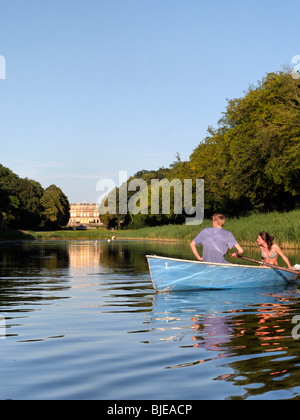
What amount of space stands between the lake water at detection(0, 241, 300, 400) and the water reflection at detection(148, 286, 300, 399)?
1 centimetres

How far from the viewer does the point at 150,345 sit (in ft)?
27.9

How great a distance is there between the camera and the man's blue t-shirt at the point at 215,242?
47.3 feet

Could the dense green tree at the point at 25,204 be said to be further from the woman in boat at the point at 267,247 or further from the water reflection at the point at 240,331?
the water reflection at the point at 240,331

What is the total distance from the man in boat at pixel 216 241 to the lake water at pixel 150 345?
3.39 ft

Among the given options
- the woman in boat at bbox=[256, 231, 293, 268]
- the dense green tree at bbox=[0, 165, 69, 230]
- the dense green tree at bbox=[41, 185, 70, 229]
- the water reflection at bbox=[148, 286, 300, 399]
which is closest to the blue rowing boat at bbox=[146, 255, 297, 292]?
the water reflection at bbox=[148, 286, 300, 399]

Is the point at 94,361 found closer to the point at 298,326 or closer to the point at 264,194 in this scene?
the point at 298,326

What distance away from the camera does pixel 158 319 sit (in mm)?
11211

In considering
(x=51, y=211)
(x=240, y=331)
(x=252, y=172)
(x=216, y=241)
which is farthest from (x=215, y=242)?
(x=51, y=211)

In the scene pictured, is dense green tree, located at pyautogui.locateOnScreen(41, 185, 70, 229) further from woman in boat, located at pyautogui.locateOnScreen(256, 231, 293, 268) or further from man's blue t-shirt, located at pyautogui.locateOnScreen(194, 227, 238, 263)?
man's blue t-shirt, located at pyautogui.locateOnScreen(194, 227, 238, 263)

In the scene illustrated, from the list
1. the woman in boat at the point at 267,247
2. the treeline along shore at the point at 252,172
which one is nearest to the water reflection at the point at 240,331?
the woman in boat at the point at 267,247

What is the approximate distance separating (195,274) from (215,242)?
1.01 metres

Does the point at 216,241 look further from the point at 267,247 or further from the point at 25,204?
the point at 25,204
